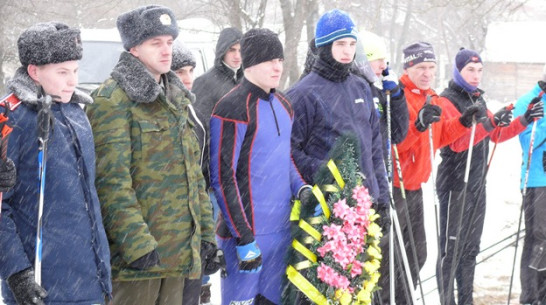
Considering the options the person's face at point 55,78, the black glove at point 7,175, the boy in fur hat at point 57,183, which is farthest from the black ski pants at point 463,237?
the black glove at point 7,175

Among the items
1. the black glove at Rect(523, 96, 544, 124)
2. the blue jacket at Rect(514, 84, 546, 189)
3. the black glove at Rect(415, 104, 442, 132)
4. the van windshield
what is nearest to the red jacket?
the black glove at Rect(415, 104, 442, 132)

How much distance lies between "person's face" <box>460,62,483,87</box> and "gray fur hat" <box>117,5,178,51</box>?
129 inches

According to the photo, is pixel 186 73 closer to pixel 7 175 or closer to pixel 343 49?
pixel 343 49

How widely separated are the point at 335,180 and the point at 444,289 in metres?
2.34

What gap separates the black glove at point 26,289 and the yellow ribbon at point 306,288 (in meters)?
1.69

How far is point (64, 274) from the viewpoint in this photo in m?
2.93

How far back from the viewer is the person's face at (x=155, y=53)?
134 inches

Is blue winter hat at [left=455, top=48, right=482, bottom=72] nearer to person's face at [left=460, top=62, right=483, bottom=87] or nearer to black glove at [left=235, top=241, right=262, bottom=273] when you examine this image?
person's face at [left=460, top=62, right=483, bottom=87]

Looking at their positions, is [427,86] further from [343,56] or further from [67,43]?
[67,43]

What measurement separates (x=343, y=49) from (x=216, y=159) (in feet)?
3.95

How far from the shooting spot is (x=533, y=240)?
20.1ft

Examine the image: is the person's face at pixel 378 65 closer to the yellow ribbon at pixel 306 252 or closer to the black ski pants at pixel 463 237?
the black ski pants at pixel 463 237

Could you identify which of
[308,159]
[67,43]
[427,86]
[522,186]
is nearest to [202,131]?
[308,159]

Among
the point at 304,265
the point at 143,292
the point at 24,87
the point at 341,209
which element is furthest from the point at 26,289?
the point at 341,209
